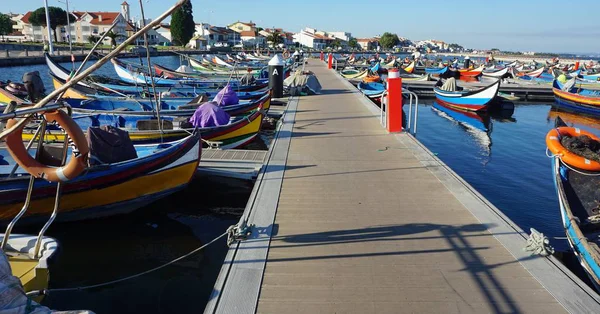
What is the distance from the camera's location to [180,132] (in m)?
10.8

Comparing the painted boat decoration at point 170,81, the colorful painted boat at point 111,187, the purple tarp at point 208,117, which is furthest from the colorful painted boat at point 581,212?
the painted boat decoration at point 170,81

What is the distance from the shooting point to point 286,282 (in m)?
4.38

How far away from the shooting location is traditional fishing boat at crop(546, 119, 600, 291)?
6.29 meters

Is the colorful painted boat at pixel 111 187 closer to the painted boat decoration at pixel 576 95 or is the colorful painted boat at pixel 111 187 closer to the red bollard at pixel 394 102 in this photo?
the red bollard at pixel 394 102

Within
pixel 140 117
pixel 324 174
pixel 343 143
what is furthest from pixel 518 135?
pixel 140 117

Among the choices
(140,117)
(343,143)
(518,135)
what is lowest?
(518,135)

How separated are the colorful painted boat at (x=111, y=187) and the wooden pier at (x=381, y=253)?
1.73 m

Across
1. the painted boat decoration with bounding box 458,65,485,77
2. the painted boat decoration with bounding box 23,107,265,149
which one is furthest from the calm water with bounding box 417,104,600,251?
the painted boat decoration with bounding box 458,65,485,77

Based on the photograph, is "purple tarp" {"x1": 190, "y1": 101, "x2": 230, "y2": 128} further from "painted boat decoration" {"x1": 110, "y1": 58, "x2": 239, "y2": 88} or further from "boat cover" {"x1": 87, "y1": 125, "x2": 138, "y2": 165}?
"painted boat decoration" {"x1": 110, "y1": 58, "x2": 239, "y2": 88}

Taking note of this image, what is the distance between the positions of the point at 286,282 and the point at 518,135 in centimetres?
1908

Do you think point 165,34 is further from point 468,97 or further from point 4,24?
point 468,97

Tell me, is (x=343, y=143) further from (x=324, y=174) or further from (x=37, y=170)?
(x=37, y=170)

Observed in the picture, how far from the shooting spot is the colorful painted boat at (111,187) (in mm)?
6957

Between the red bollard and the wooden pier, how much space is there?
366cm
